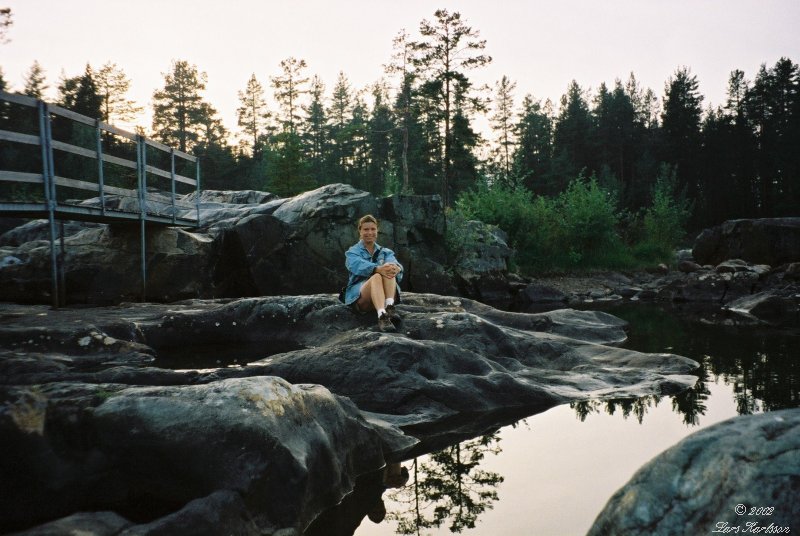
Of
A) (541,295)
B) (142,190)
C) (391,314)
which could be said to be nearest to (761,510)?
(391,314)

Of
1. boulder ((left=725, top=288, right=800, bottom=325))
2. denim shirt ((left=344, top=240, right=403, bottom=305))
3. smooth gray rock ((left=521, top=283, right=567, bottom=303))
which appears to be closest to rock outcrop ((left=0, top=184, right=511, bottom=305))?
smooth gray rock ((left=521, top=283, right=567, bottom=303))

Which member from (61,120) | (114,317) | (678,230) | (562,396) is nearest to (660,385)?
(562,396)

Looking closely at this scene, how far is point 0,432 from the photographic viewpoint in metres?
2.81

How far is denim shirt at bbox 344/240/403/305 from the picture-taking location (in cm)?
682

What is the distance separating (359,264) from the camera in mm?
6832

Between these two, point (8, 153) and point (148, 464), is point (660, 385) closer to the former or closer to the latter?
point (148, 464)

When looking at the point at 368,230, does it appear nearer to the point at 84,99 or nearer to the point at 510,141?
the point at 84,99

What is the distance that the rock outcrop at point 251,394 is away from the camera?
2873 mm

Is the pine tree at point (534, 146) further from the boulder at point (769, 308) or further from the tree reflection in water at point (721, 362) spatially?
the tree reflection in water at point (721, 362)

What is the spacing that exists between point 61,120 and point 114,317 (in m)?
38.2

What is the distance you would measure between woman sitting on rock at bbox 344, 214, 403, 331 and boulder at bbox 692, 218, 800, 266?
62.6 ft

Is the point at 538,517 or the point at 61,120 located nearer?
the point at 538,517

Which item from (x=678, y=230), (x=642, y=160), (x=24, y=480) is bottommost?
(x=24, y=480)

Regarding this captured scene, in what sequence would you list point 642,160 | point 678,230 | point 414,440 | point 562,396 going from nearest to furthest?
1. point 414,440
2. point 562,396
3. point 678,230
4. point 642,160
